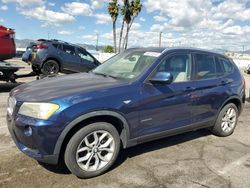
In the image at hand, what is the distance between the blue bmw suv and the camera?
3564 mm

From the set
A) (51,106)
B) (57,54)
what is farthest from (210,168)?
(57,54)

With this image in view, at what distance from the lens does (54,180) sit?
150 inches

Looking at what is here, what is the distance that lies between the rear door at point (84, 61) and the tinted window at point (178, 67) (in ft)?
29.1

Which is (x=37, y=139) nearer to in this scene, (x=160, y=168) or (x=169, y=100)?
(x=160, y=168)

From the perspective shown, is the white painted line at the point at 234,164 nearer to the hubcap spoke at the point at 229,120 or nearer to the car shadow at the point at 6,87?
the hubcap spoke at the point at 229,120

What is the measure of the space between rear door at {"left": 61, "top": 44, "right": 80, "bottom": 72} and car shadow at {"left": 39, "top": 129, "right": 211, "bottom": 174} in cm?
820

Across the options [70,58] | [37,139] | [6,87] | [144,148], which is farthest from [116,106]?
[70,58]

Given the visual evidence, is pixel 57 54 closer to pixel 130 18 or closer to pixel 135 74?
pixel 135 74

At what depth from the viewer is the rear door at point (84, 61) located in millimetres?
13416

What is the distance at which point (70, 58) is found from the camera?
13188mm

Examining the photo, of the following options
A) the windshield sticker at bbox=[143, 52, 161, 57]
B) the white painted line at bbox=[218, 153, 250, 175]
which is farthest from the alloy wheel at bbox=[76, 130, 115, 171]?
the white painted line at bbox=[218, 153, 250, 175]

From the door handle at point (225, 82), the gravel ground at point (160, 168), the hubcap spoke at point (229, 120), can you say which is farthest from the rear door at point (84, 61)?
the door handle at point (225, 82)

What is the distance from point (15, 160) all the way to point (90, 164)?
118cm

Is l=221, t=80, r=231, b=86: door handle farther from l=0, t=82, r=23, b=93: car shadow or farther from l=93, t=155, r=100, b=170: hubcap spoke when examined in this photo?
l=0, t=82, r=23, b=93: car shadow
